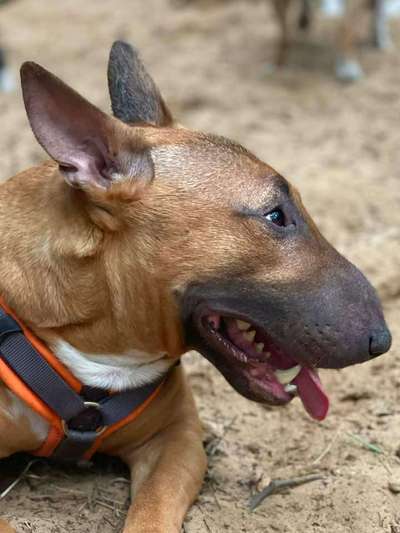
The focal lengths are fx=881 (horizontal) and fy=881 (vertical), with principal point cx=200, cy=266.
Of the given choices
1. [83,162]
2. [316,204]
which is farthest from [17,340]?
→ [316,204]

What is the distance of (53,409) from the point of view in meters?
2.78

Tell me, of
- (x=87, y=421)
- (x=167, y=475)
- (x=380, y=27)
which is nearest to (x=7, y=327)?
(x=87, y=421)

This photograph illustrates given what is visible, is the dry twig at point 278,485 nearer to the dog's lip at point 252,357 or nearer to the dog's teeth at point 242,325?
the dog's lip at point 252,357

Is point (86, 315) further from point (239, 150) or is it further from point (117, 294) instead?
point (239, 150)

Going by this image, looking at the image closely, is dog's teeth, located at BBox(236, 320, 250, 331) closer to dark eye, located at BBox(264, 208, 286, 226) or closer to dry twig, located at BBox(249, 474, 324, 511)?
dark eye, located at BBox(264, 208, 286, 226)

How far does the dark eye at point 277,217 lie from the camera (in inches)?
→ 103

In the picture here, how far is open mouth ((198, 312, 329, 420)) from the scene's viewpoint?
8.68 feet

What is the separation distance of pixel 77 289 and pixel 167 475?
27.6 inches

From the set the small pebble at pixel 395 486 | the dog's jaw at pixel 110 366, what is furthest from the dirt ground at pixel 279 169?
the dog's jaw at pixel 110 366

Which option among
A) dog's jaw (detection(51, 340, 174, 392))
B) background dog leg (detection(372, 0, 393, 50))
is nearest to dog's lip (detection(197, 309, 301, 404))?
dog's jaw (detection(51, 340, 174, 392))

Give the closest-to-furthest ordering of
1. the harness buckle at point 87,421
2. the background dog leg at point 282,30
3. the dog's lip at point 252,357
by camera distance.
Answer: the dog's lip at point 252,357, the harness buckle at point 87,421, the background dog leg at point 282,30

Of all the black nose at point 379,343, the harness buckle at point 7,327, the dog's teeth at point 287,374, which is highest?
the harness buckle at point 7,327

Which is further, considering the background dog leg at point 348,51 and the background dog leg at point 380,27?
the background dog leg at point 380,27

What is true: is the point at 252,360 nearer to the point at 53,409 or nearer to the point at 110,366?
the point at 110,366
